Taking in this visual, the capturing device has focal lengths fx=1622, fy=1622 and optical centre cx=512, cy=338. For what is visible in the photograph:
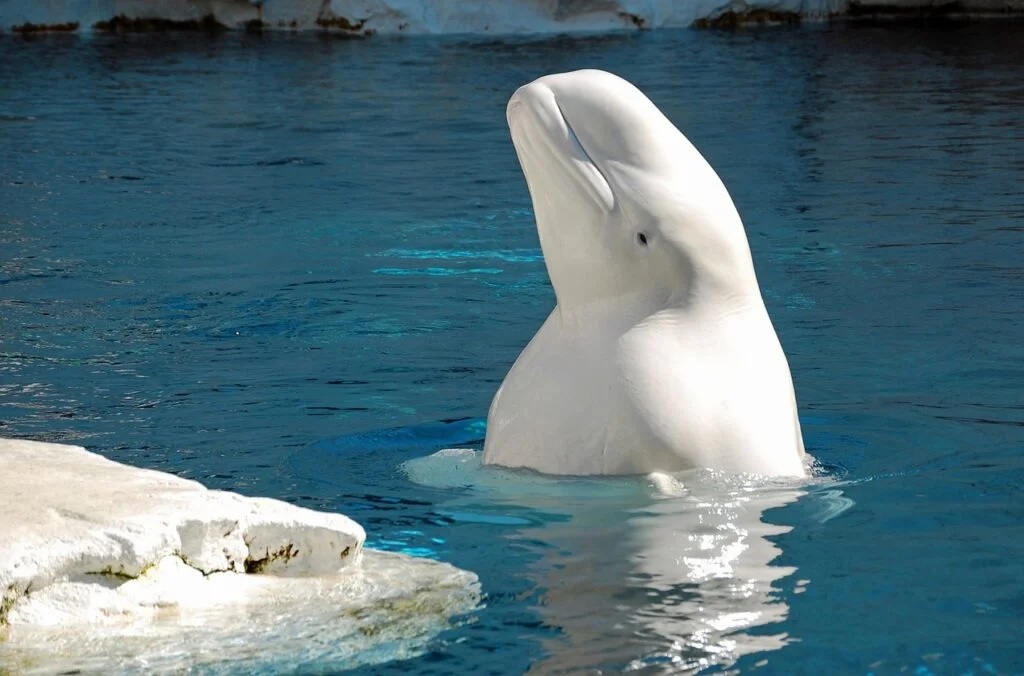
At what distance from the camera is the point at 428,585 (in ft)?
11.6

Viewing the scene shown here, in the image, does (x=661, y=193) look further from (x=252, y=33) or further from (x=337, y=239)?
(x=252, y=33)

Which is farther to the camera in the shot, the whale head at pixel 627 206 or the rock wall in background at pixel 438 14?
the rock wall in background at pixel 438 14

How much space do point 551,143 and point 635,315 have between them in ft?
1.63

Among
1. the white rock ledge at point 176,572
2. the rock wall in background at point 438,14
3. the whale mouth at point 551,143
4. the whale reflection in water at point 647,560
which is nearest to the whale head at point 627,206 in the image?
the whale mouth at point 551,143

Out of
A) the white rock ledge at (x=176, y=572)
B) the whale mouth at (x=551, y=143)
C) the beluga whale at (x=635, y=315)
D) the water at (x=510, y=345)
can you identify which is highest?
the whale mouth at (x=551, y=143)

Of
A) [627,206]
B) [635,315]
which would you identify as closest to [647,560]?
[635,315]

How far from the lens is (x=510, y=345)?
685 cm

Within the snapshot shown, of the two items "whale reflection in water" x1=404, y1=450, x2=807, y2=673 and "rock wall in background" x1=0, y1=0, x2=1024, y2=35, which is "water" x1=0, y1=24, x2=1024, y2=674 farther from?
"rock wall in background" x1=0, y1=0, x2=1024, y2=35

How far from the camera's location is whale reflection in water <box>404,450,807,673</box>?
3.20 m

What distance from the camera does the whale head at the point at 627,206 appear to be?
4.16 meters

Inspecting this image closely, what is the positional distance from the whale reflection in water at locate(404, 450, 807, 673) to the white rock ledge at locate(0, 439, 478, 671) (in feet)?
0.95

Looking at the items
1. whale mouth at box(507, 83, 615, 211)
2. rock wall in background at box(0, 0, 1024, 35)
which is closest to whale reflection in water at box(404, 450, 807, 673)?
whale mouth at box(507, 83, 615, 211)

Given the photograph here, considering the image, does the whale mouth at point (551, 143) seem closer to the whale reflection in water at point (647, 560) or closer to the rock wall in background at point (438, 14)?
the whale reflection in water at point (647, 560)

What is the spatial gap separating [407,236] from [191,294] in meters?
2.07
